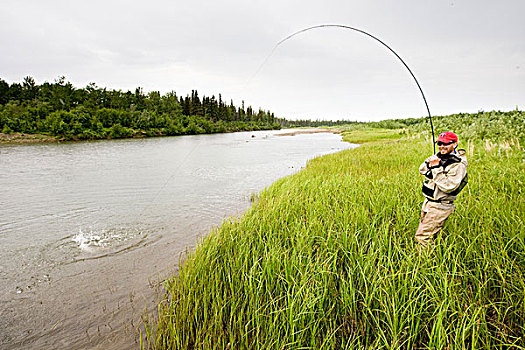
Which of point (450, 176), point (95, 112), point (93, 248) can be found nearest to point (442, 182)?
point (450, 176)

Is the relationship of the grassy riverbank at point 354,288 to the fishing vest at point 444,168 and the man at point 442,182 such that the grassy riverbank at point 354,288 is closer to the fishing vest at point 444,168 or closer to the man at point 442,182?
the man at point 442,182

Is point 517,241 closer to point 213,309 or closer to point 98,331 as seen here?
point 213,309

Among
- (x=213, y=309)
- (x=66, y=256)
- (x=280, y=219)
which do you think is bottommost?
(x=66, y=256)

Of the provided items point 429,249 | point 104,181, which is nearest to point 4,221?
point 104,181

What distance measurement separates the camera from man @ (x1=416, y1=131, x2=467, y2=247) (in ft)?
9.78

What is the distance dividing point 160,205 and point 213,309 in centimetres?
598

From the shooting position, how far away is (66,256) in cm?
475

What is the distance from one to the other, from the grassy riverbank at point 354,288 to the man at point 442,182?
209 millimetres

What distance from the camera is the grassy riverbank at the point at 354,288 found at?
220 centimetres

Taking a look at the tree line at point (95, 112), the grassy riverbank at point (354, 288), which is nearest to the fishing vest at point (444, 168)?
the grassy riverbank at point (354, 288)

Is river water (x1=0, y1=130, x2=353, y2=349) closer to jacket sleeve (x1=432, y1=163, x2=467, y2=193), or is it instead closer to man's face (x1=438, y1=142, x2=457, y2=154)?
jacket sleeve (x1=432, y1=163, x2=467, y2=193)

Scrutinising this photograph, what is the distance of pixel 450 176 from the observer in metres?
3.00

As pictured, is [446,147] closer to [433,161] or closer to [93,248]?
[433,161]

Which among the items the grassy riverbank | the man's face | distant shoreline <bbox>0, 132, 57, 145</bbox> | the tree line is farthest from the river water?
distant shoreline <bbox>0, 132, 57, 145</bbox>
